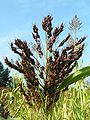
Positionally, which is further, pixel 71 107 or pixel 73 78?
pixel 71 107

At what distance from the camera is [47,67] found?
2586mm

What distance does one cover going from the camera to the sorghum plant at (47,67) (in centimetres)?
249

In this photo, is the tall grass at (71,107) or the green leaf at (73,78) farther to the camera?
the tall grass at (71,107)

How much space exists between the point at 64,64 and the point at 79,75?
0.61 feet

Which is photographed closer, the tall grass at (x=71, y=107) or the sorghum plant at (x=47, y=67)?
the sorghum plant at (x=47, y=67)

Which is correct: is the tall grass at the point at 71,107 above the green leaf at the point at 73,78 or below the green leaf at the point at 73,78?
above

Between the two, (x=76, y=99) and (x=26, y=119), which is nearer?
(x=26, y=119)

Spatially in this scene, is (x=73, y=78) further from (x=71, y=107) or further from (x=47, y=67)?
(x=71, y=107)

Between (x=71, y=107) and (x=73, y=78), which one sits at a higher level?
(x=71, y=107)

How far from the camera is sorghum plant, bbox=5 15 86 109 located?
8.18ft

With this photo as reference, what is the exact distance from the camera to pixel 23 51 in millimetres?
2582

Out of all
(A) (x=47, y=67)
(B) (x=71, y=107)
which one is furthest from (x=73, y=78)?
(B) (x=71, y=107)

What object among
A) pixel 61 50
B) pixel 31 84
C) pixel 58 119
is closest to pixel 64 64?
pixel 61 50

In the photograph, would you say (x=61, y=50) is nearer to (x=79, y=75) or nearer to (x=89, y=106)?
(x=79, y=75)
